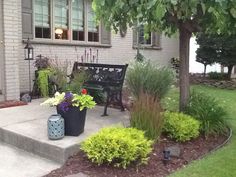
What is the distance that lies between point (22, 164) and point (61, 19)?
6.20 meters

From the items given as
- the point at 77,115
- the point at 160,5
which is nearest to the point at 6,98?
the point at 77,115

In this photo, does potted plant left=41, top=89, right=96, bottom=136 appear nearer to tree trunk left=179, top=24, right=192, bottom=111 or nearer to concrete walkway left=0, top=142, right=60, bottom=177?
concrete walkway left=0, top=142, right=60, bottom=177

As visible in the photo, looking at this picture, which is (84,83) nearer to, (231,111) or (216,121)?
(216,121)

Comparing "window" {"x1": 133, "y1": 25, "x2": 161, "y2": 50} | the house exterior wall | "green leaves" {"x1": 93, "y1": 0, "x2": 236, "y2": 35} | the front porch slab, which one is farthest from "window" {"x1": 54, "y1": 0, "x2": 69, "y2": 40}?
"green leaves" {"x1": 93, "y1": 0, "x2": 236, "y2": 35}

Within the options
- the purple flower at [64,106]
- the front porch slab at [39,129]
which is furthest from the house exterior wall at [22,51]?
the purple flower at [64,106]

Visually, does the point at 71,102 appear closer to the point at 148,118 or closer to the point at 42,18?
the point at 148,118

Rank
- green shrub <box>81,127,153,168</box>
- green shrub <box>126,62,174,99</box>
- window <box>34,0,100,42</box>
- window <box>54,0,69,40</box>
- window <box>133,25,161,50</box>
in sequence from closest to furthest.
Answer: green shrub <box>81,127,153,168</box> → green shrub <box>126,62,174,99</box> → window <box>34,0,100,42</box> → window <box>54,0,69,40</box> → window <box>133,25,161,50</box>

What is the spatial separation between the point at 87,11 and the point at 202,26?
5.38 m

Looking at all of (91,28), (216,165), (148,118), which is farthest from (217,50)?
(216,165)

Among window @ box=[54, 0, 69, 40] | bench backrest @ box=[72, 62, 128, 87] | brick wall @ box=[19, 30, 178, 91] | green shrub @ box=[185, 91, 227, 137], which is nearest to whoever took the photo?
green shrub @ box=[185, 91, 227, 137]

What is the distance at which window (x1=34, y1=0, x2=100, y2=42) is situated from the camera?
380 inches

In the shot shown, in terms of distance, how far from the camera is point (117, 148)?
4320 millimetres

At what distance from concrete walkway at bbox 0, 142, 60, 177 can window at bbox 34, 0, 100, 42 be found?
5020 millimetres

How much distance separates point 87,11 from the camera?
1104cm
